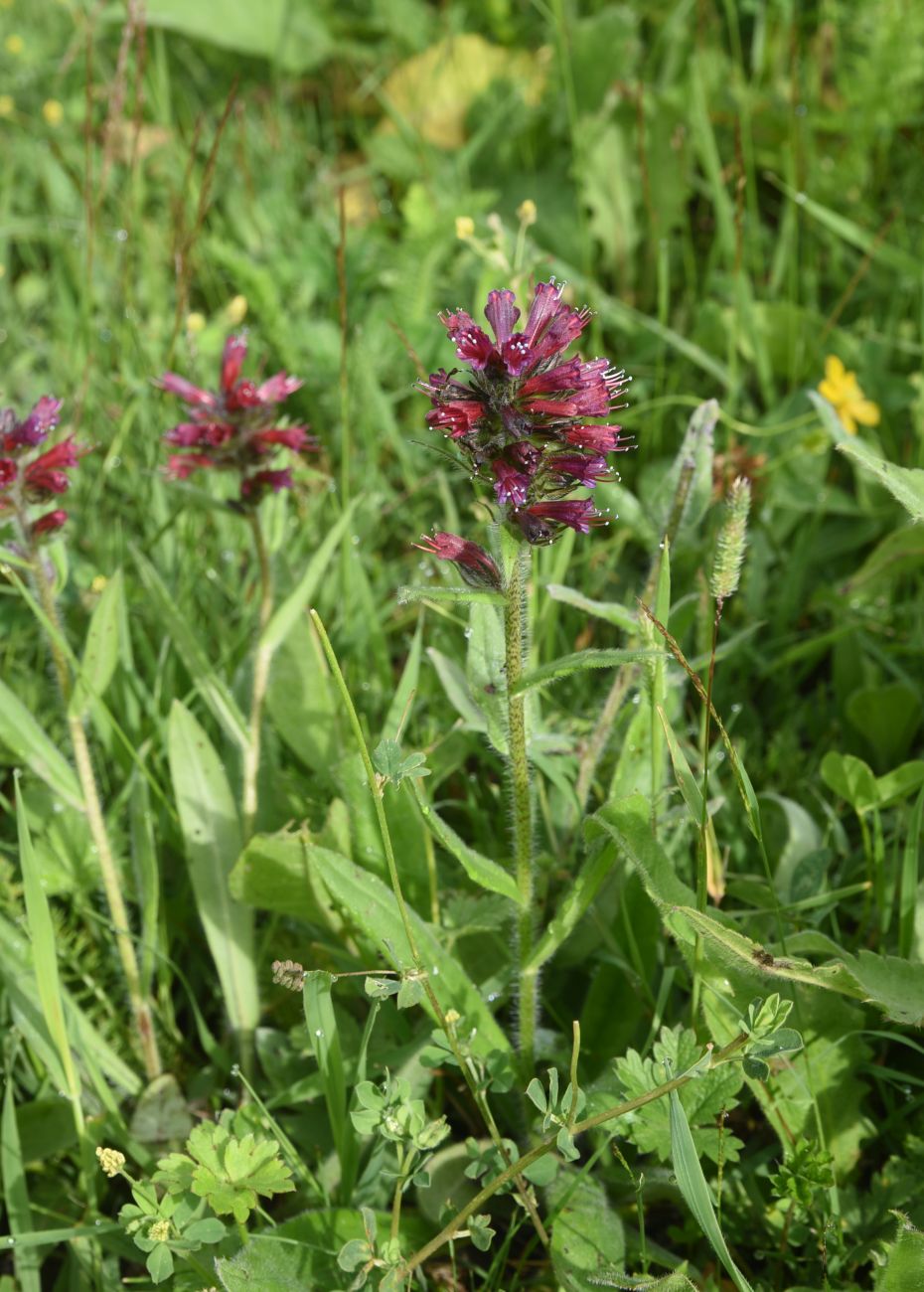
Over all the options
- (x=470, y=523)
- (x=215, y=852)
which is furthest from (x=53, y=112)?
(x=215, y=852)

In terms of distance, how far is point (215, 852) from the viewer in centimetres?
245

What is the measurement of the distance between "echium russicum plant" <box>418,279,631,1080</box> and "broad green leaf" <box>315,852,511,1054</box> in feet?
1.49

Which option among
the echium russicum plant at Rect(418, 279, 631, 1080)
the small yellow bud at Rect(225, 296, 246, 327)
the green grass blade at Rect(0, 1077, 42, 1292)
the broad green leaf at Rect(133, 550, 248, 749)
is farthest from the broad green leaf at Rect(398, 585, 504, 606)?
the small yellow bud at Rect(225, 296, 246, 327)

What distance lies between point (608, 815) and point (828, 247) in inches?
119

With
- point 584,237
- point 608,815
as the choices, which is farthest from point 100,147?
point 608,815

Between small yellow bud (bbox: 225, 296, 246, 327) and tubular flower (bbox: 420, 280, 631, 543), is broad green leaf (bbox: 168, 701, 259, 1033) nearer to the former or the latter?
tubular flower (bbox: 420, 280, 631, 543)

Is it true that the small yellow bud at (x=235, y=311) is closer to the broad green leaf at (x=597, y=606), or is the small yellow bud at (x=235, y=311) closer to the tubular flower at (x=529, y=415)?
the broad green leaf at (x=597, y=606)

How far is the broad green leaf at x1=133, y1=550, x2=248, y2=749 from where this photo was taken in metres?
2.47

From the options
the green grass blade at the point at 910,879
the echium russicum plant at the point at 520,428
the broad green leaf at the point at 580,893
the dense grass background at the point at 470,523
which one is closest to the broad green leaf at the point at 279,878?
the dense grass background at the point at 470,523

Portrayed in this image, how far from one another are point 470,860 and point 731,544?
67cm

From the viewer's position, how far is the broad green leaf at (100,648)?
2398mm

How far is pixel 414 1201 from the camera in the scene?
86.3 inches

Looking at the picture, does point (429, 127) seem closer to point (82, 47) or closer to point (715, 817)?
point (82, 47)

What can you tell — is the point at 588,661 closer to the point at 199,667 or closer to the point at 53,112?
the point at 199,667
